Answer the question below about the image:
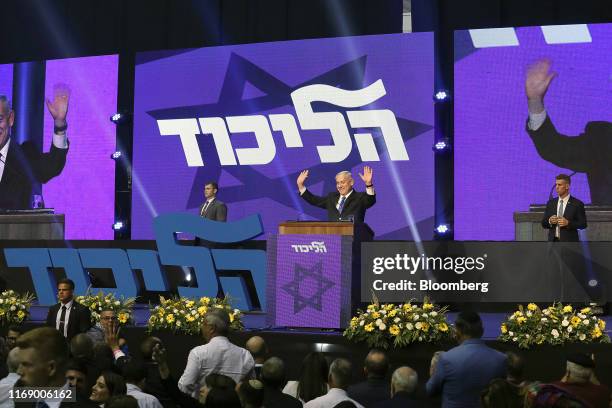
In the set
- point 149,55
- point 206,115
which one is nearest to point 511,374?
point 206,115

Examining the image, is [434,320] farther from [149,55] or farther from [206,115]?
[149,55]

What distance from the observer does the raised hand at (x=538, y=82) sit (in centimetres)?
1074

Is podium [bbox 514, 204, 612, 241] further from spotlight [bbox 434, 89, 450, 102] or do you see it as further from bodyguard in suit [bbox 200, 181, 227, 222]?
bodyguard in suit [bbox 200, 181, 227, 222]

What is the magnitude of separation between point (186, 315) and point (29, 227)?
663cm

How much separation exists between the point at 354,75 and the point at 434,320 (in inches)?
232

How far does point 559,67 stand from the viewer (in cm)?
1070

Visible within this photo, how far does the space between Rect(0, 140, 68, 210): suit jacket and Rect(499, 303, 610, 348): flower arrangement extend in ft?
Result: 29.0

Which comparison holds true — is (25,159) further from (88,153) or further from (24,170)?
(88,153)

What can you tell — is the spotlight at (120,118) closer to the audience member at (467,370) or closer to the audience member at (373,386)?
the audience member at (373,386)

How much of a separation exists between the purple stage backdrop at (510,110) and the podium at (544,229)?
5.2 inches

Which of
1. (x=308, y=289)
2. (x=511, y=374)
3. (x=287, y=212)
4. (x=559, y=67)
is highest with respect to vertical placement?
(x=559, y=67)

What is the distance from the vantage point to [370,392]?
445 cm

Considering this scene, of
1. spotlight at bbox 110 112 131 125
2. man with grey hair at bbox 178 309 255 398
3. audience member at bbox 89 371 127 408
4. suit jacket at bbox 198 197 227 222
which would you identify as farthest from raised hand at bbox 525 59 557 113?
audience member at bbox 89 371 127 408

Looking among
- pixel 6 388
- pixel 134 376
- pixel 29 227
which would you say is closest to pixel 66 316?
pixel 134 376
